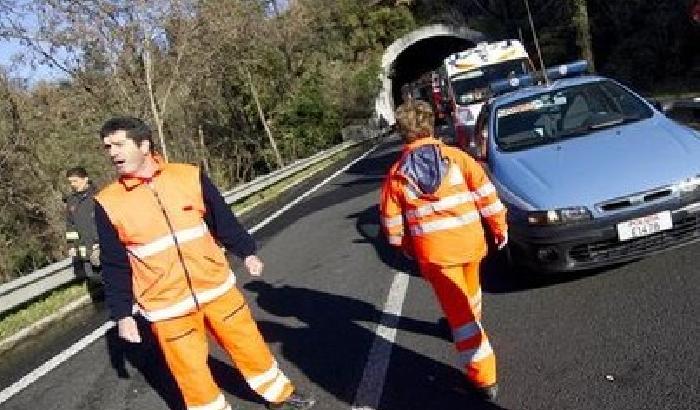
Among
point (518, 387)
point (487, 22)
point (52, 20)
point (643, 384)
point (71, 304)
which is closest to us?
point (643, 384)

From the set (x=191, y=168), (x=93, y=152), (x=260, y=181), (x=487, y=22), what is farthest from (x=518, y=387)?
(x=487, y=22)

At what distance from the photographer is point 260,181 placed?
20.4 meters

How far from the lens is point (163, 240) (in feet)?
14.0

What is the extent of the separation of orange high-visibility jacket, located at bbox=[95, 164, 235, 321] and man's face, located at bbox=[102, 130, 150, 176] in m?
0.08

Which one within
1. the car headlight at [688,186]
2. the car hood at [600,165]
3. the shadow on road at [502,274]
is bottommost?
the shadow on road at [502,274]

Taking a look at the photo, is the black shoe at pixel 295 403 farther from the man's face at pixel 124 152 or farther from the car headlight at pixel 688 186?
the car headlight at pixel 688 186

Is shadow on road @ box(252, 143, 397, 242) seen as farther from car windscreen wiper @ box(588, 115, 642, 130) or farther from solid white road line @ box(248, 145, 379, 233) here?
car windscreen wiper @ box(588, 115, 642, 130)

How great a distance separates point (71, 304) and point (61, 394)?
3.79 meters

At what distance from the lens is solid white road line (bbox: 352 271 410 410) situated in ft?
16.1

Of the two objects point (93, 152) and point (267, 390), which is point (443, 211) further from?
point (93, 152)

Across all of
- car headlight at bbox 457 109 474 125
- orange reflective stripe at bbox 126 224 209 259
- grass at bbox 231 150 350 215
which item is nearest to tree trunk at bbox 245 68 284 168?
grass at bbox 231 150 350 215

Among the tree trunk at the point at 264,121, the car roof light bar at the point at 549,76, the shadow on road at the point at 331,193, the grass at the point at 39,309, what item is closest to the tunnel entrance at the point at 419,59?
the tree trunk at the point at 264,121

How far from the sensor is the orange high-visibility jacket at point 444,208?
14.8 feet

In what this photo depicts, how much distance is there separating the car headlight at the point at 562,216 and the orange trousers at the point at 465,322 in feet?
5.58
